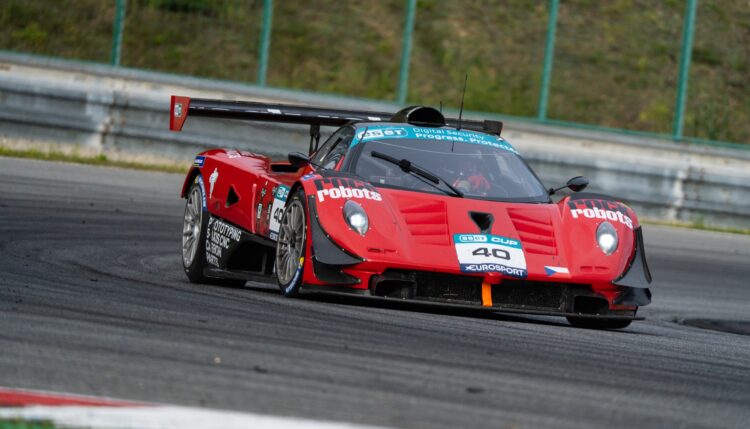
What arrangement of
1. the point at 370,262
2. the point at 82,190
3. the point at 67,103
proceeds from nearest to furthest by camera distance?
the point at 370,262 < the point at 82,190 < the point at 67,103

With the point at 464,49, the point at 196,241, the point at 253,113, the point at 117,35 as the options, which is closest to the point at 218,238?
the point at 196,241

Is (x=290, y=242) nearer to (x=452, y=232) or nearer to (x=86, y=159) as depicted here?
(x=452, y=232)

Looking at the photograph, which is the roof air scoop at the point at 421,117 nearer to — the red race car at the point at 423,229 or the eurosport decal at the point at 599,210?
the red race car at the point at 423,229

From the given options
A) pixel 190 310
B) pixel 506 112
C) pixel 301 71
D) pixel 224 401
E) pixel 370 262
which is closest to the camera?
pixel 224 401

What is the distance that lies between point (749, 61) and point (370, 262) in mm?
18839

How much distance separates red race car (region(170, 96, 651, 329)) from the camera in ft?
27.6

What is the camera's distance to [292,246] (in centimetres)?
883

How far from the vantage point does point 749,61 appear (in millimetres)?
25750

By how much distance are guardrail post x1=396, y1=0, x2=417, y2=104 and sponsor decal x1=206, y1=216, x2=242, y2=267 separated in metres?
8.42

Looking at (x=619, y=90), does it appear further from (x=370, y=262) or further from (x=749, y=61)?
(x=370, y=262)

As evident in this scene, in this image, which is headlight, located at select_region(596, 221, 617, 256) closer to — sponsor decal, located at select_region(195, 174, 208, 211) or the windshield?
the windshield

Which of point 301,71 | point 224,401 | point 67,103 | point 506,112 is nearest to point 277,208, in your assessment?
point 224,401

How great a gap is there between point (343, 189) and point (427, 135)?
132cm

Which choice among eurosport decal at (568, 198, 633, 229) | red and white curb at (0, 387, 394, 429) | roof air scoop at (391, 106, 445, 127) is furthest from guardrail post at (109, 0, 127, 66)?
red and white curb at (0, 387, 394, 429)
